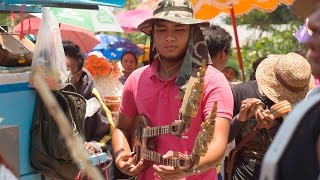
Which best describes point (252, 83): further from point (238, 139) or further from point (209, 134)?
point (209, 134)

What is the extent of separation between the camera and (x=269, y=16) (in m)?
20.3

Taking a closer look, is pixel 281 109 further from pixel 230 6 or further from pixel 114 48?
pixel 114 48

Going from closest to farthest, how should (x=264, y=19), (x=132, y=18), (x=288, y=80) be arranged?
(x=288, y=80) < (x=132, y=18) < (x=264, y=19)

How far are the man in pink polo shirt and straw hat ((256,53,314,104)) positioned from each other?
748mm

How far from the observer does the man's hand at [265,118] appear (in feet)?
10.6

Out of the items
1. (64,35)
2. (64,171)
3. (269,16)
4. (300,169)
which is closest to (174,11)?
(64,171)

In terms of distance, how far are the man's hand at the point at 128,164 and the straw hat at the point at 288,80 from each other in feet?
3.46

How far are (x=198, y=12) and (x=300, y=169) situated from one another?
5811mm

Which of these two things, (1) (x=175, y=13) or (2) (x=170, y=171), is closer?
(2) (x=170, y=171)

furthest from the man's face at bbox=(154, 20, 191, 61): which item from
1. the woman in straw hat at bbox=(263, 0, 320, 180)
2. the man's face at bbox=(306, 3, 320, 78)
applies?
the woman in straw hat at bbox=(263, 0, 320, 180)

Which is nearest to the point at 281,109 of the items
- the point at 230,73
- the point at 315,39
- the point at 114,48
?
the point at 315,39

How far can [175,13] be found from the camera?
297 cm

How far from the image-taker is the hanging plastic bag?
121 inches

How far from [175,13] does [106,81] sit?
10.9ft
